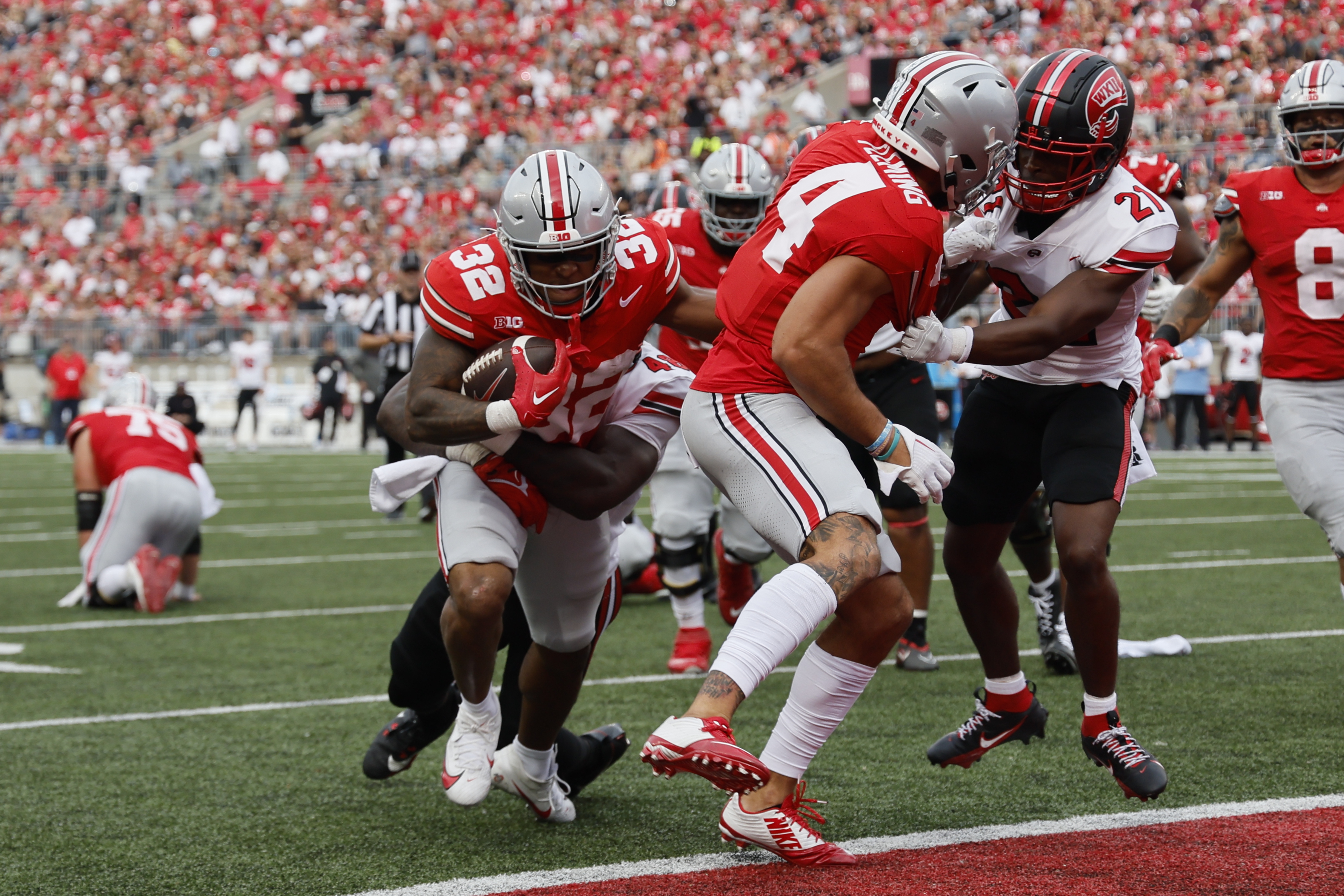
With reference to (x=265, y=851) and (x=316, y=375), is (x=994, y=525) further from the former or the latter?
(x=316, y=375)

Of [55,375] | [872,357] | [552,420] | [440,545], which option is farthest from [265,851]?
[55,375]

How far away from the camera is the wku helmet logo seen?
3643 mm

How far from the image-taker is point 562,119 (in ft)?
87.5

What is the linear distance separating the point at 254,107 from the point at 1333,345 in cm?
2904

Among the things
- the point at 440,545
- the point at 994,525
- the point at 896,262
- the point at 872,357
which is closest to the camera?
the point at 896,262

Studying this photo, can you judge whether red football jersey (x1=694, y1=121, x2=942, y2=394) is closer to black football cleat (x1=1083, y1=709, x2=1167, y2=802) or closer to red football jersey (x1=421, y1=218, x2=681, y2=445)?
red football jersey (x1=421, y1=218, x2=681, y2=445)

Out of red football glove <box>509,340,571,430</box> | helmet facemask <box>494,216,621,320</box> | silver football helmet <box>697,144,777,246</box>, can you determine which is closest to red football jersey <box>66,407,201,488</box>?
silver football helmet <box>697,144,777,246</box>

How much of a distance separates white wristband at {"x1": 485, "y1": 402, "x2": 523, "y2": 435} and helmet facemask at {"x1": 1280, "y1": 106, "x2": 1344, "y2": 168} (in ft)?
9.44

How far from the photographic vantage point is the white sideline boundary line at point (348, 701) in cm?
496

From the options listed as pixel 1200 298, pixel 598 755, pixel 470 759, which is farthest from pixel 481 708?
pixel 1200 298

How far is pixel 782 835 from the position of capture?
308 centimetres

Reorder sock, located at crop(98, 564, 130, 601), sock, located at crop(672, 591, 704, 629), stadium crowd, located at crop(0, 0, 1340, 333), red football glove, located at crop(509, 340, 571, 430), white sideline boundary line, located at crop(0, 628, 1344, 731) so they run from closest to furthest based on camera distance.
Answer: red football glove, located at crop(509, 340, 571, 430) < white sideline boundary line, located at crop(0, 628, 1344, 731) < sock, located at crop(672, 591, 704, 629) < sock, located at crop(98, 564, 130, 601) < stadium crowd, located at crop(0, 0, 1340, 333)

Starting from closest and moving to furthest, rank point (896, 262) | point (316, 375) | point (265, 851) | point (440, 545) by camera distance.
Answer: point (896, 262)
point (265, 851)
point (440, 545)
point (316, 375)

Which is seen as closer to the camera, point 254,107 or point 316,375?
point 316,375
